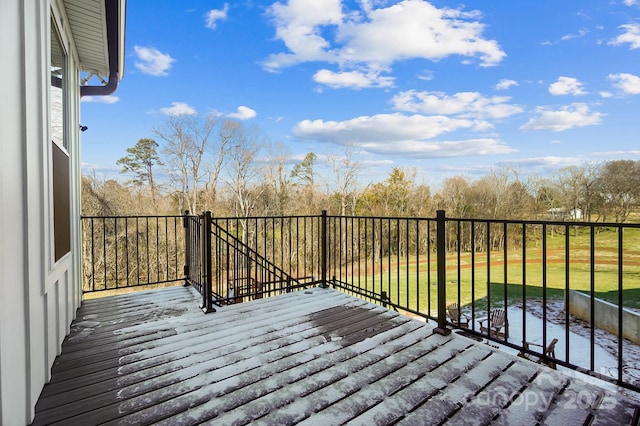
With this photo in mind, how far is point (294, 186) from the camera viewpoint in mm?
16906

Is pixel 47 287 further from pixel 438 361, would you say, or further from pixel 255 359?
pixel 438 361

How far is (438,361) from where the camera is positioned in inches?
78.1

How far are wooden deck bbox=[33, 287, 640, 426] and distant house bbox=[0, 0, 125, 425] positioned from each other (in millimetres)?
262

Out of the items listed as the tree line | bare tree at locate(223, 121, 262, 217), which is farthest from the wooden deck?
bare tree at locate(223, 121, 262, 217)

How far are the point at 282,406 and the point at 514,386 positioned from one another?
1.31m

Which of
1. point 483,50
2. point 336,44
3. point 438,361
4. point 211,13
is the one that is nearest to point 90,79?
point 438,361

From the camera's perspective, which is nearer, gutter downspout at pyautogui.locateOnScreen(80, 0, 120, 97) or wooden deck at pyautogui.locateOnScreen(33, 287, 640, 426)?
wooden deck at pyautogui.locateOnScreen(33, 287, 640, 426)

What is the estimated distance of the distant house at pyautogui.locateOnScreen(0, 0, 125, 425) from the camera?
1232mm

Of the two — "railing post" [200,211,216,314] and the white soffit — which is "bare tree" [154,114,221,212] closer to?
the white soffit

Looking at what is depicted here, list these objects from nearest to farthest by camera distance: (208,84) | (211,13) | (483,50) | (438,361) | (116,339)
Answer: (438,361) → (116,339) → (211,13) → (208,84) → (483,50)

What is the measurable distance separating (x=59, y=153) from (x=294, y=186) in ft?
47.9

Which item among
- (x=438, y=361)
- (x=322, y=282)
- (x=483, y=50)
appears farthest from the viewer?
(x=483, y=50)

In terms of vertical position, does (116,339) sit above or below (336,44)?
below

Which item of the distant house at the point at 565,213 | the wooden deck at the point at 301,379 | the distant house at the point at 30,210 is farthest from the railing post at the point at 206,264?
the distant house at the point at 565,213
